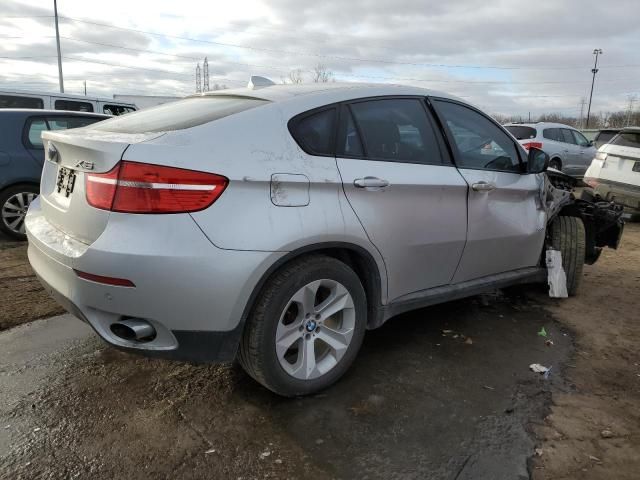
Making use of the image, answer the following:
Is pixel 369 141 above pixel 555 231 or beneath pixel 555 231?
above

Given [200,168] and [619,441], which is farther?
[619,441]

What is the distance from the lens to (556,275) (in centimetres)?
451

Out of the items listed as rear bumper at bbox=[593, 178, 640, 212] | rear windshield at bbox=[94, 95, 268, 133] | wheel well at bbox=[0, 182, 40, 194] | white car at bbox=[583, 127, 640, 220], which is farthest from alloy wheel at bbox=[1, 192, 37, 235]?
rear bumper at bbox=[593, 178, 640, 212]

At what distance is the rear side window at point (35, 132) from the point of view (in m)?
6.32

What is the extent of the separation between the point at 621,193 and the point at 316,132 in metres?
6.99

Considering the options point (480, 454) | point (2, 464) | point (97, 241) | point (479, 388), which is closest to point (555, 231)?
point (479, 388)

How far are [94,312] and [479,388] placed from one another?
2154 millimetres

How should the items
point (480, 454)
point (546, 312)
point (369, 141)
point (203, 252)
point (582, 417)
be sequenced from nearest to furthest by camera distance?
point (203, 252) < point (480, 454) < point (582, 417) < point (369, 141) < point (546, 312)

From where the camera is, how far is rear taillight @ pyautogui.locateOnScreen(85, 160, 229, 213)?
90.9 inches

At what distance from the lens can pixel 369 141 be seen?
9.95 ft

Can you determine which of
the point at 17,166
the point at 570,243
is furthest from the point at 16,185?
the point at 570,243

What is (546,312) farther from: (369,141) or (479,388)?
(369,141)

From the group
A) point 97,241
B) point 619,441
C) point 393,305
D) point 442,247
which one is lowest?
point 619,441

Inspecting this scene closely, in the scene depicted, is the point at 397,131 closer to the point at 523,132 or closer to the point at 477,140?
the point at 477,140
